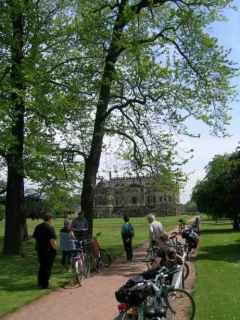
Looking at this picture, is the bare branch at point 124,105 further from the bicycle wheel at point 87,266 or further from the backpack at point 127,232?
the bicycle wheel at point 87,266

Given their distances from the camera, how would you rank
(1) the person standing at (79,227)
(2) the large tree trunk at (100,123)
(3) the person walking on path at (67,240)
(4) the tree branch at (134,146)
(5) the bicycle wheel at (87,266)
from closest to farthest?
(5) the bicycle wheel at (87,266) < (3) the person walking on path at (67,240) < (1) the person standing at (79,227) < (2) the large tree trunk at (100,123) < (4) the tree branch at (134,146)

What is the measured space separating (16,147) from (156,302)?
19166 millimetres

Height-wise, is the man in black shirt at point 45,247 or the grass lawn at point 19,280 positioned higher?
the man in black shirt at point 45,247

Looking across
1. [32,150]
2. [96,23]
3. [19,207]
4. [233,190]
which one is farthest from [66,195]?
[96,23]

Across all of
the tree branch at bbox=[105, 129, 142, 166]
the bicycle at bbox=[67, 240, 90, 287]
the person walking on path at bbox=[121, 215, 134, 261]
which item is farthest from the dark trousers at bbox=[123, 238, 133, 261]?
the bicycle at bbox=[67, 240, 90, 287]

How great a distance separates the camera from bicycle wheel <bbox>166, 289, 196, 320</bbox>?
440 inches

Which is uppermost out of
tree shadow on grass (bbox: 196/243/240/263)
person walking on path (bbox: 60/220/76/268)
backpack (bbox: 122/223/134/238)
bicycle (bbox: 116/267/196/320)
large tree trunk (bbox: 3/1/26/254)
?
large tree trunk (bbox: 3/1/26/254)

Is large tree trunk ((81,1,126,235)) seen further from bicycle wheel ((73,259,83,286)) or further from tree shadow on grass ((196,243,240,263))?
bicycle wheel ((73,259,83,286))

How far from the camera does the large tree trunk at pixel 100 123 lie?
27.5m

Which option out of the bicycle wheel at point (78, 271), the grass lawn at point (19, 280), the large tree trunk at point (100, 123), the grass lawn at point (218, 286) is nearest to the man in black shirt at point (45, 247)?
the grass lawn at point (19, 280)

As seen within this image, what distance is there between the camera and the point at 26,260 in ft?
88.9

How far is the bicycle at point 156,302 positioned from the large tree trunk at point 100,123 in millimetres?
16527

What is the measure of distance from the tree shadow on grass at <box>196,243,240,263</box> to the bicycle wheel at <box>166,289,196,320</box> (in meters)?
13.8

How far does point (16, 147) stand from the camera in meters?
28.6
